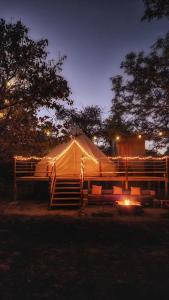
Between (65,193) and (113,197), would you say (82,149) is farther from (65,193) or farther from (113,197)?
(65,193)

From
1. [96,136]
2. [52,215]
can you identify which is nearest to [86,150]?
[52,215]

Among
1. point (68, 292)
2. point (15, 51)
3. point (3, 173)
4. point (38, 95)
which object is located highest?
point (15, 51)

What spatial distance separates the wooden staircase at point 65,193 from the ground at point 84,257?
7.44 ft

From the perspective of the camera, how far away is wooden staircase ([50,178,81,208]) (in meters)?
15.2

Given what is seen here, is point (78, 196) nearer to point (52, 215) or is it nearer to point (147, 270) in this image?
point (52, 215)

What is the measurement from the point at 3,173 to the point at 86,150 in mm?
8815

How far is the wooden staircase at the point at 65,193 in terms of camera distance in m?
15.2

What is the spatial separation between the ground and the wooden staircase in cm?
227

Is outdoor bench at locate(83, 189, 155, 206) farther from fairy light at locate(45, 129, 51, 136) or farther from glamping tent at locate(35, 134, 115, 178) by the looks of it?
fairy light at locate(45, 129, 51, 136)

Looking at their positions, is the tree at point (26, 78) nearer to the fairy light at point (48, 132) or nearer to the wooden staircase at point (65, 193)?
the fairy light at point (48, 132)

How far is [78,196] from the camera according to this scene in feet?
52.9

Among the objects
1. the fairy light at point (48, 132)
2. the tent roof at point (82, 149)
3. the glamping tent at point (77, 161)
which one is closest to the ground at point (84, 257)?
the fairy light at point (48, 132)

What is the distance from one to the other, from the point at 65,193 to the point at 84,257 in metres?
7.80

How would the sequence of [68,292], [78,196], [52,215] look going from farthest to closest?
[78,196] < [52,215] < [68,292]
